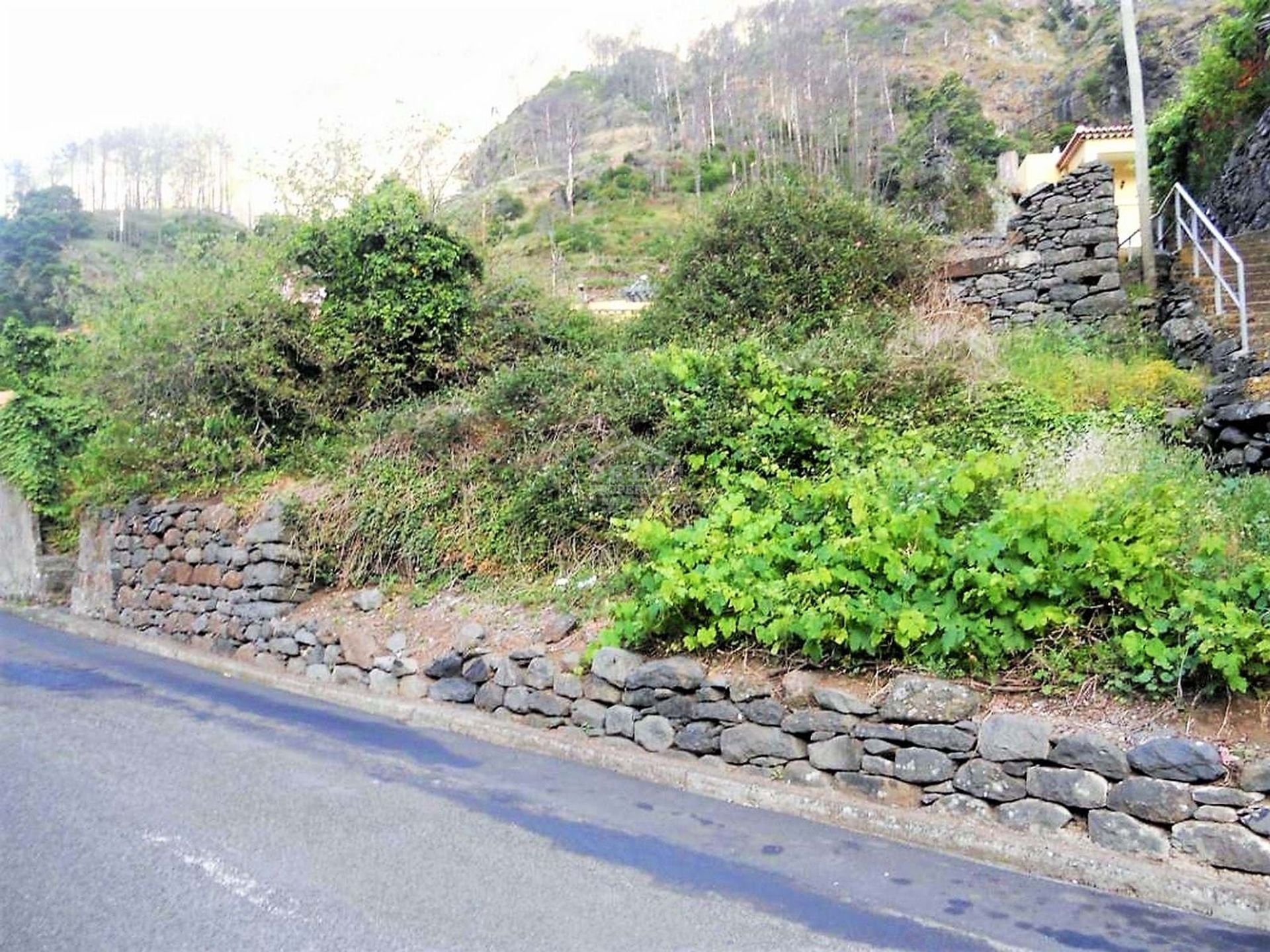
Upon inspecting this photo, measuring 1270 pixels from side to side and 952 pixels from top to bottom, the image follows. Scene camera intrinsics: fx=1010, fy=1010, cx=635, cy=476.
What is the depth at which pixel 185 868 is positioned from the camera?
4.93 meters

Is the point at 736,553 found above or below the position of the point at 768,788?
above

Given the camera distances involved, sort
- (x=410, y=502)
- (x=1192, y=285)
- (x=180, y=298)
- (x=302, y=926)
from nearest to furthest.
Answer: (x=302, y=926)
(x=410, y=502)
(x=1192, y=285)
(x=180, y=298)

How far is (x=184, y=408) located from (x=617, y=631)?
8.39 metres

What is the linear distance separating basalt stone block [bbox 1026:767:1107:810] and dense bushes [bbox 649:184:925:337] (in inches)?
298

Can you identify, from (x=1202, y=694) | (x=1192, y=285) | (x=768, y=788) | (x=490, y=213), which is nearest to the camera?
(x=1202, y=694)

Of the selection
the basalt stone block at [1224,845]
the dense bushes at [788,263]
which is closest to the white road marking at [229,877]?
the basalt stone block at [1224,845]

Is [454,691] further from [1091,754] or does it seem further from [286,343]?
[286,343]

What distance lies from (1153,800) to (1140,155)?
13333mm

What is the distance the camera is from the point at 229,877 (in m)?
4.84

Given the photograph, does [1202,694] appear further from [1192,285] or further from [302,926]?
[1192,285]

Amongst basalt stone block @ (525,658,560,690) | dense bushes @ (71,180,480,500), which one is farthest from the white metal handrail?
dense bushes @ (71,180,480,500)

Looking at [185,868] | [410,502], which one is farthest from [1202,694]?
[410,502]

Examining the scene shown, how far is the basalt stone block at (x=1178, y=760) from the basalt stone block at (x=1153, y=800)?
0.14ft

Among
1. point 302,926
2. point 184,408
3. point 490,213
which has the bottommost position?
point 302,926
